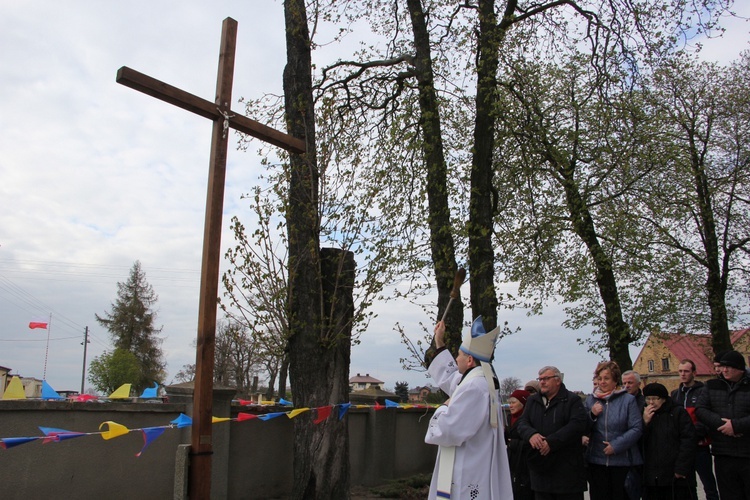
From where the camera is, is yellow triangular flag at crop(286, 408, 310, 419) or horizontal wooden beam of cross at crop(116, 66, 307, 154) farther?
yellow triangular flag at crop(286, 408, 310, 419)

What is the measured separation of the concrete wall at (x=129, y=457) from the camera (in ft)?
24.3

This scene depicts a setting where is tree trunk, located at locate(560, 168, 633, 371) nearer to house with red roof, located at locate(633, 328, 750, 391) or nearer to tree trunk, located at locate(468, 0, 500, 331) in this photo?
tree trunk, located at locate(468, 0, 500, 331)

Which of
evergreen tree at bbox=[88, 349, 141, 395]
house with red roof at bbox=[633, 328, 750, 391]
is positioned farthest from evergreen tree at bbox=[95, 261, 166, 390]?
house with red roof at bbox=[633, 328, 750, 391]

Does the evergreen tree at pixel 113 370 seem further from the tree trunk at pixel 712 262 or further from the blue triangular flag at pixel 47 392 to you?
the blue triangular flag at pixel 47 392

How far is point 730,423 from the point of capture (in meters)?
6.60

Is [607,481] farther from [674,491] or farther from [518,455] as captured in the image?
[518,455]

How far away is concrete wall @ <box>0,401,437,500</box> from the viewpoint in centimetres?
741

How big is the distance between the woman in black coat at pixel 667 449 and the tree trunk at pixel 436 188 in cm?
344

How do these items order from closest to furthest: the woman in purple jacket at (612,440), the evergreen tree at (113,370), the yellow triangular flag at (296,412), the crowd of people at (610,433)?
the crowd of people at (610,433)
the woman in purple jacket at (612,440)
the yellow triangular flag at (296,412)
the evergreen tree at (113,370)

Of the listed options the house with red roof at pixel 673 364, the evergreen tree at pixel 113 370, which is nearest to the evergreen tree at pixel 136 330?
the evergreen tree at pixel 113 370

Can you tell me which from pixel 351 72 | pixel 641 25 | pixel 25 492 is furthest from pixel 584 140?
pixel 25 492

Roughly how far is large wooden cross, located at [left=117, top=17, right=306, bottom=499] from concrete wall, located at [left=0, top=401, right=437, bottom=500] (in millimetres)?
323

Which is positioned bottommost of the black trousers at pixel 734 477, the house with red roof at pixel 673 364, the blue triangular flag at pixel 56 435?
the black trousers at pixel 734 477

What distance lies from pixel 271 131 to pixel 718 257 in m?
20.6
